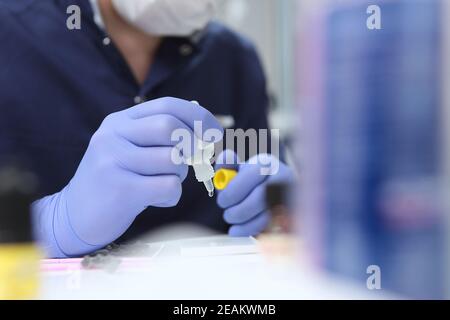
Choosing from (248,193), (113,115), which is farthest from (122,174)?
(248,193)

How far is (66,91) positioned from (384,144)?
442 millimetres

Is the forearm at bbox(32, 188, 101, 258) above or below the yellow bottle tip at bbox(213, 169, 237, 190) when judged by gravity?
below

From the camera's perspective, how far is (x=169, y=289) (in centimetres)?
46

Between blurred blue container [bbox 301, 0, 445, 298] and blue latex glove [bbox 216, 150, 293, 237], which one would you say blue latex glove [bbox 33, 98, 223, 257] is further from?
blurred blue container [bbox 301, 0, 445, 298]

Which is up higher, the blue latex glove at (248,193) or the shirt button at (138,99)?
the shirt button at (138,99)

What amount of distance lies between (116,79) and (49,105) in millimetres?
97

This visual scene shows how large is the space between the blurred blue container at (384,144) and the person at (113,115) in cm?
13

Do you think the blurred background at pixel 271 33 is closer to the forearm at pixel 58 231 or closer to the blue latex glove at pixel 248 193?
the blue latex glove at pixel 248 193

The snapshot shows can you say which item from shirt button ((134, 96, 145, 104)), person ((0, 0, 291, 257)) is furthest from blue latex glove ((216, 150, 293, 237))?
shirt button ((134, 96, 145, 104))

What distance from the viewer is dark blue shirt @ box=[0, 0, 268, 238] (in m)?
0.55

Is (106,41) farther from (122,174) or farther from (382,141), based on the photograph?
(382,141)

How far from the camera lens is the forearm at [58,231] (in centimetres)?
49

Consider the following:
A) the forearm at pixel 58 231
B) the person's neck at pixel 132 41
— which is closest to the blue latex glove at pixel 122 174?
the forearm at pixel 58 231
